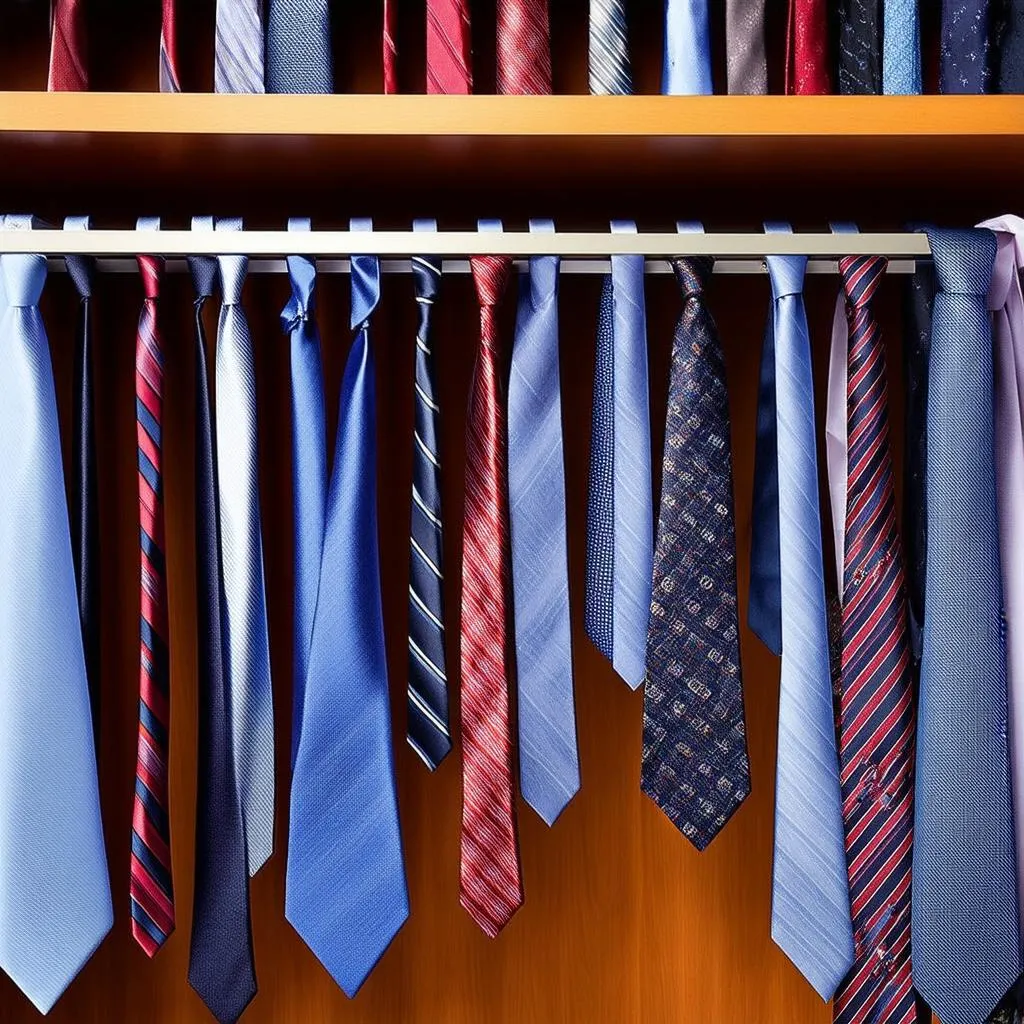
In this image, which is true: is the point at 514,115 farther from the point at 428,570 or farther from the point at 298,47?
the point at 428,570

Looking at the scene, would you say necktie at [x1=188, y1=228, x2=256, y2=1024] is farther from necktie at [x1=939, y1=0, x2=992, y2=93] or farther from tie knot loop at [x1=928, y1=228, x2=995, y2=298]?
necktie at [x1=939, y1=0, x2=992, y2=93]

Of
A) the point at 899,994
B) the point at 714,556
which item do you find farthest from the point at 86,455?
the point at 899,994

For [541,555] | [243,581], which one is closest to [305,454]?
[243,581]

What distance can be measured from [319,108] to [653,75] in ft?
1.40

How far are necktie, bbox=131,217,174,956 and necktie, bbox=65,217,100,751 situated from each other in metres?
0.05

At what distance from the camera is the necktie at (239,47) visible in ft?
2.94

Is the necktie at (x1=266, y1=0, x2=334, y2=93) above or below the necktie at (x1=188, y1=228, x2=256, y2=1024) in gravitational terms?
above

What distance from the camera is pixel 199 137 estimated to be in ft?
2.66

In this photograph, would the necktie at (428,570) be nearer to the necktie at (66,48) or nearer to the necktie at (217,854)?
the necktie at (217,854)

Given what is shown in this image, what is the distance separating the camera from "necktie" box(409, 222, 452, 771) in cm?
86

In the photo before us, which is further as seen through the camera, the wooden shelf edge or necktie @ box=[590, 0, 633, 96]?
necktie @ box=[590, 0, 633, 96]

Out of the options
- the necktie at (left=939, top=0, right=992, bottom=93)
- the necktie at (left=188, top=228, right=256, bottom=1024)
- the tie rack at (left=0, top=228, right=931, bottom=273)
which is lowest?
the necktie at (left=188, top=228, right=256, bottom=1024)

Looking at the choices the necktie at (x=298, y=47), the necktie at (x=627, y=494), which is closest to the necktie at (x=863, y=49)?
the necktie at (x=627, y=494)

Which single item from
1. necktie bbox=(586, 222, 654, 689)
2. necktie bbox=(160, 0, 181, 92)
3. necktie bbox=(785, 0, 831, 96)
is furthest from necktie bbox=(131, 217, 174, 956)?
necktie bbox=(785, 0, 831, 96)
